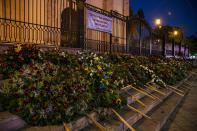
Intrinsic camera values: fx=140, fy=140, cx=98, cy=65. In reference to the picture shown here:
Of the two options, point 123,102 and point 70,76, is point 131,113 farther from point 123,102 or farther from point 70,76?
point 70,76

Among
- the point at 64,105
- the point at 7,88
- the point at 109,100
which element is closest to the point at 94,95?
the point at 109,100

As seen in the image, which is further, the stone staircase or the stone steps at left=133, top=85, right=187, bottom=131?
the stone steps at left=133, top=85, right=187, bottom=131

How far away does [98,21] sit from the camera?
23.3ft

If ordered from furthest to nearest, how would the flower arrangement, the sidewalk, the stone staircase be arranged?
the sidewalk < the flower arrangement < the stone staircase

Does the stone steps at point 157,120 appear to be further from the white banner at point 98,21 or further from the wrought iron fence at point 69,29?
the white banner at point 98,21

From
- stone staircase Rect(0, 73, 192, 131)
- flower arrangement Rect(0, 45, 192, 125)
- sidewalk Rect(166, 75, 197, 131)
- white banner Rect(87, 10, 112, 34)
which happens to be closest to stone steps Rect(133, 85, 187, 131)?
stone staircase Rect(0, 73, 192, 131)

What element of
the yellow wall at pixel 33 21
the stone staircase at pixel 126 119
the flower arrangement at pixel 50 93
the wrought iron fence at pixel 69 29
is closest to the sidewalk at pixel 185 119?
the stone staircase at pixel 126 119

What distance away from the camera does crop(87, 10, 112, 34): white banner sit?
668 centimetres

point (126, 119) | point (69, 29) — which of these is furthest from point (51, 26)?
point (126, 119)

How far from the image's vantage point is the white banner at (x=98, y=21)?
668 centimetres

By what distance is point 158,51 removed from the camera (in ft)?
45.5

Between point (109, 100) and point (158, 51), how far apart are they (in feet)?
41.4

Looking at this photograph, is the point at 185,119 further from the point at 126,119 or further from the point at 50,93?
the point at 50,93

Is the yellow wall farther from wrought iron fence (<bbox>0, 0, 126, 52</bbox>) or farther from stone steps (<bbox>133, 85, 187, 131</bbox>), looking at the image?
stone steps (<bbox>133, 85, 187, 131</bbox>)
